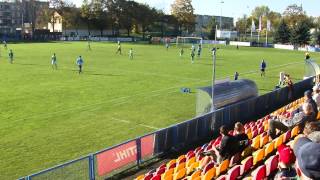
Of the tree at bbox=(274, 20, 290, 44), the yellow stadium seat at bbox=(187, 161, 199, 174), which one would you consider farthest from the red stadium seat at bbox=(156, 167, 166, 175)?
the tree at bbox=(274, 20, 290, 44)

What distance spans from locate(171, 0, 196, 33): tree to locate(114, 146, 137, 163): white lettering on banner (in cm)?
11920

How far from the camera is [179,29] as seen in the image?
134 m

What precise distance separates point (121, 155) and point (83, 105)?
11.6 meters

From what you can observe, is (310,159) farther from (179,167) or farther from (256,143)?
(256,143)

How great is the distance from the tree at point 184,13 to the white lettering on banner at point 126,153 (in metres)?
119

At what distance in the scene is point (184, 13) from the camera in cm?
13262

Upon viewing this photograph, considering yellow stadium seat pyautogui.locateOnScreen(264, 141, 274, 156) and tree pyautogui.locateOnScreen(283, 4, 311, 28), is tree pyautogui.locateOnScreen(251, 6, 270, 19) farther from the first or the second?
yellow stadium seat pyautogui.locateOnScreen(264, 141, 274, 156)

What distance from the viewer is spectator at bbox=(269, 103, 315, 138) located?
11305mm

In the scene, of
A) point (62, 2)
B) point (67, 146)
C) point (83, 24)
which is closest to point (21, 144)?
point (67, 146)

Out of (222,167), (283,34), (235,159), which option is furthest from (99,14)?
(222,167)

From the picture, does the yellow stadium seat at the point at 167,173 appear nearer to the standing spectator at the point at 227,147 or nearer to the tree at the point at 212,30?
the standing spectator at the point at 227,147

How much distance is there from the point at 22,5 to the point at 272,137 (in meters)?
150

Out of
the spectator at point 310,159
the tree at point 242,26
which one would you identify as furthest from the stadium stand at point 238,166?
the tree at point 242,26

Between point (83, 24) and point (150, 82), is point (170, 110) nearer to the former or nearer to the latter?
point (150, 82)
